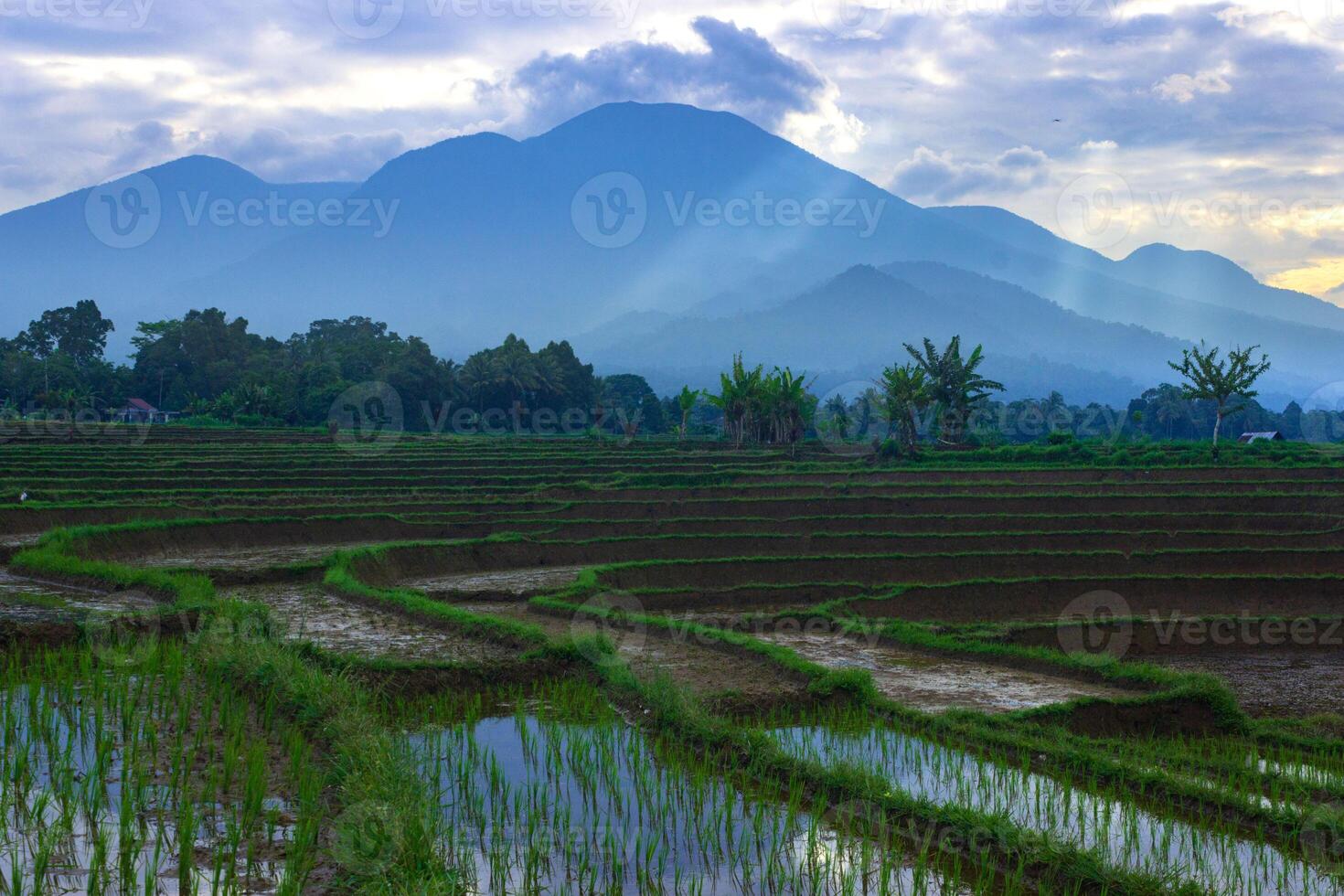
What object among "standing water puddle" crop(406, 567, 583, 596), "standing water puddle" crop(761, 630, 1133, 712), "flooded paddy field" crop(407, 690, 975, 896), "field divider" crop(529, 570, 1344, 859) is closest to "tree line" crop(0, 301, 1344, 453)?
"standing water puddle" crop(406, 567, 583, 596)

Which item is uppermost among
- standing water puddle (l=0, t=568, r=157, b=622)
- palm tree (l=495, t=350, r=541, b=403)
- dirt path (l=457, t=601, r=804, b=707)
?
palm tree (l=495, t=350, r=541, b=403)

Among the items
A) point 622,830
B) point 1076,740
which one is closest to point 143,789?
point 622,830

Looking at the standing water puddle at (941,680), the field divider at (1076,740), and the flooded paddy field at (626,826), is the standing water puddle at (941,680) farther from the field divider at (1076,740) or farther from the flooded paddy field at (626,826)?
the flooded paddy field at (626,826)

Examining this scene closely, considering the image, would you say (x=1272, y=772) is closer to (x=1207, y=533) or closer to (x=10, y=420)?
(x=1207, y=533)

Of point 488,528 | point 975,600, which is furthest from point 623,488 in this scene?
point 975,600

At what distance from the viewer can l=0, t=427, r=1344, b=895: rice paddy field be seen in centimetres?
664

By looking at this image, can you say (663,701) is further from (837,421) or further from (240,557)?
(837,421)

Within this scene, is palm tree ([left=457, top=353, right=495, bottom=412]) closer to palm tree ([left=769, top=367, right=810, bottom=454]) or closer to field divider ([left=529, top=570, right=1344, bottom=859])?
palm tree ([left=769, top=367, right=810, bottom=454])

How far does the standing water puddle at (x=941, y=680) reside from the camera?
11664 millimetres

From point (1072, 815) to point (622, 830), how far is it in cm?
315

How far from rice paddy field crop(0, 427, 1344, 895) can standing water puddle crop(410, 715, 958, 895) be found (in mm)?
35

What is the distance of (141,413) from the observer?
72.9m

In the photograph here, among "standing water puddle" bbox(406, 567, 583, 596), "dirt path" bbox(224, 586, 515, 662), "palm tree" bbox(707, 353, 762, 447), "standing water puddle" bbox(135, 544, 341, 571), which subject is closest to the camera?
"dirt path" bbox(224, 586, 515, 662)

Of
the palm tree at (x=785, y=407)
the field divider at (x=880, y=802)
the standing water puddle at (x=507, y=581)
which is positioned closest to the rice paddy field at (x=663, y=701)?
the field divider at (x=880, y=802)
